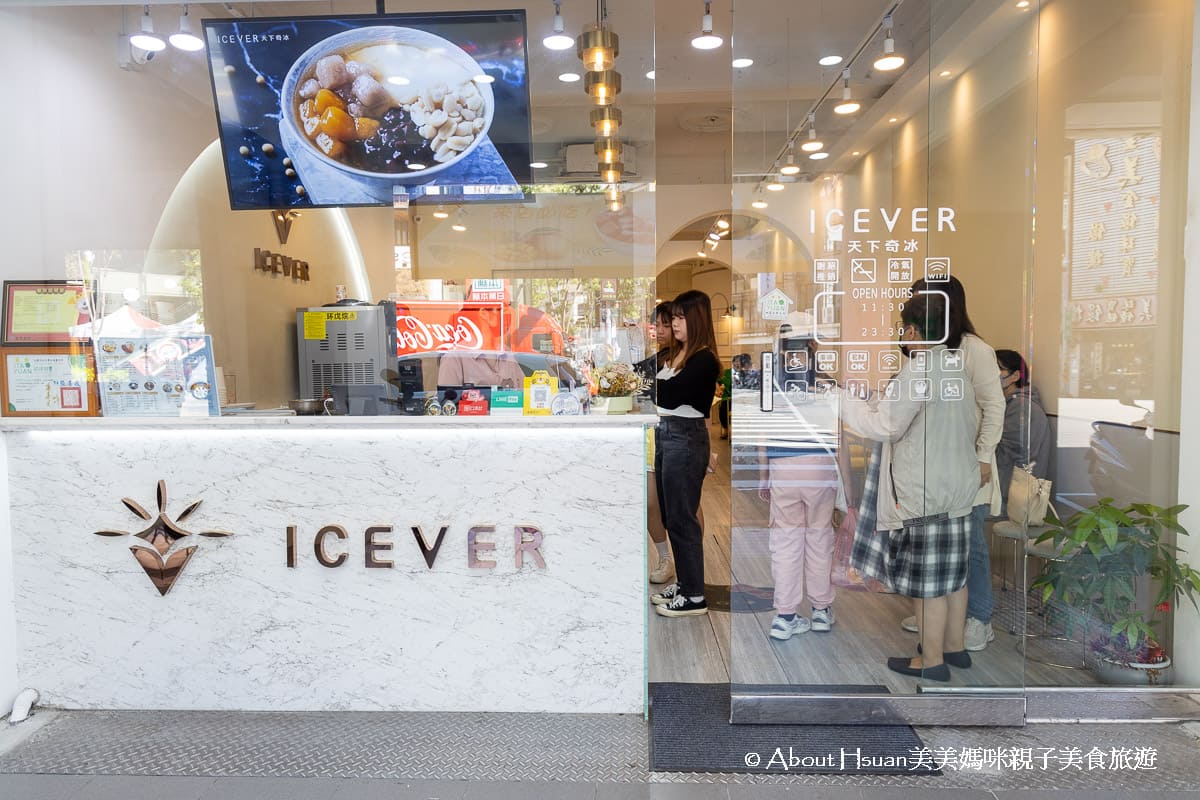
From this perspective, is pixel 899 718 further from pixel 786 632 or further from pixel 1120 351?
pixel 1120 351

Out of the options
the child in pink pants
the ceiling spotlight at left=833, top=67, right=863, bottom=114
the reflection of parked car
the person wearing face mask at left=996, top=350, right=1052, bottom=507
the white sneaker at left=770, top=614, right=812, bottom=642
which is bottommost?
the white sneaker at left=770, top=614, right=812, bottom=642

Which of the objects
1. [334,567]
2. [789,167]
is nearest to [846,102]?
[789,167]

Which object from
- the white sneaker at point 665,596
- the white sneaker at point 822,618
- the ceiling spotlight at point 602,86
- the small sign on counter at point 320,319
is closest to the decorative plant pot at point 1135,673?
the white sneaker at point 822,618

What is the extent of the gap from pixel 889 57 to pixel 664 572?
9.66ft

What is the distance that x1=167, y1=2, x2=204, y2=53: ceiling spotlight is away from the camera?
3131 millimetres

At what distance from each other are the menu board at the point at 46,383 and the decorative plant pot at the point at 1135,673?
4.34 m

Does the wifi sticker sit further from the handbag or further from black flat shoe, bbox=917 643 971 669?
black flat shoe, bbox=917 643 971 669

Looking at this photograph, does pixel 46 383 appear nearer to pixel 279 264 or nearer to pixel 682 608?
pixel 279 264

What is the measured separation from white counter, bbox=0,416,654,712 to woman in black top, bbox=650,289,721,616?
Answer: 1058 millimetres

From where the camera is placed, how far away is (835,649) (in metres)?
2.93

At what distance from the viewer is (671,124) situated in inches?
273

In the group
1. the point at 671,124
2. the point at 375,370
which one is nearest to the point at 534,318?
the point at 375,370

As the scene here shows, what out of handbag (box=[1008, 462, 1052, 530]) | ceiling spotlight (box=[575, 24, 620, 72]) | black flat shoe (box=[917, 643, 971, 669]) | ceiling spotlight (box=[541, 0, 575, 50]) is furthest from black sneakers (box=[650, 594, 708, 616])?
ceiling spotlight (box=[541, 0, 575, 50])

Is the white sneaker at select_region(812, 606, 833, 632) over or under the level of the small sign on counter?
under
